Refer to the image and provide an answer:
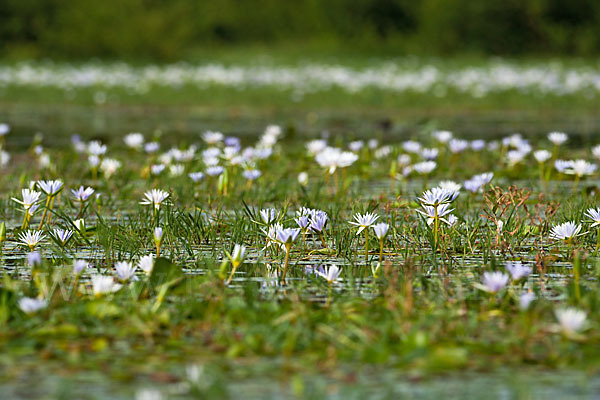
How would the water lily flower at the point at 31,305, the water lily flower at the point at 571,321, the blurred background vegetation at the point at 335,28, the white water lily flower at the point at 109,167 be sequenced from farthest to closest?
the blurred background vegetation at the point at 335,28 < the white water lily flower at the point at 109,167 < the water lily flower at the point at 31,305 < the water lily flower at the point at 571,321

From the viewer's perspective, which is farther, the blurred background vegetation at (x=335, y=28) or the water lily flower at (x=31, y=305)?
the blurred background vegetation at (x=335, y=28)

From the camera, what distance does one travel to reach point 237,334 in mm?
3617

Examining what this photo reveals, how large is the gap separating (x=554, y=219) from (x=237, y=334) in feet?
8.73

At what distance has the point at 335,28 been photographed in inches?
1415

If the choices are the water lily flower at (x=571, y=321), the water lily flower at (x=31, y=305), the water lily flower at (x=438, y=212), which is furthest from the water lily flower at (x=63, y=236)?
the water lily flower at (x=571, y=321)

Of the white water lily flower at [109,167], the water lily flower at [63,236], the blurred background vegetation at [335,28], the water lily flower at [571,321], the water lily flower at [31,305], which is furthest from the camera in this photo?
the blurred background vegetation at [335,28]

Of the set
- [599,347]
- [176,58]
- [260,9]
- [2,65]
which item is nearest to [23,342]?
[599,347]

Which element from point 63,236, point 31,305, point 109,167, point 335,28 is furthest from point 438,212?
point 335,28

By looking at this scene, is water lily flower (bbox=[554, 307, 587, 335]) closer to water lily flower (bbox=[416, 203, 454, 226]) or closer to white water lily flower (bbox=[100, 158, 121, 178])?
water lily flower (bbox=[416, 203, 454, 226])

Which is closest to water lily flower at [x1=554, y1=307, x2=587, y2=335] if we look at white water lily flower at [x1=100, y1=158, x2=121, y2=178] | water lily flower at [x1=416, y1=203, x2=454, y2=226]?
water lily flower at [x1=416, y1=203, x2=454, y2=226]

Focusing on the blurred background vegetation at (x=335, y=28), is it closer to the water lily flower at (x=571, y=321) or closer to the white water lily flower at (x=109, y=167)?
the white water lily flower at (x=109, y=167)

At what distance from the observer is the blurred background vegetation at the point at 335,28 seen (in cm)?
2692

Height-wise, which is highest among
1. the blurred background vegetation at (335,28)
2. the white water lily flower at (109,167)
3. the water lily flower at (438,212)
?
the blurred background vegetation at (335,28)

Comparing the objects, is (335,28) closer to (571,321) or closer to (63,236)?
(63,236)
